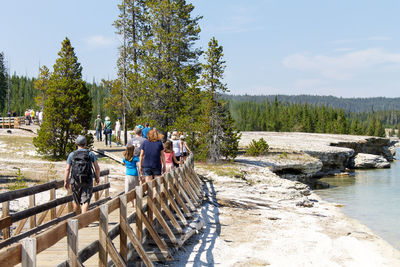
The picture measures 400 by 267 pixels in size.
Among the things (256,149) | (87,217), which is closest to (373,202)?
(256,149)

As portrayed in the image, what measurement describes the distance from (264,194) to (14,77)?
124536mm

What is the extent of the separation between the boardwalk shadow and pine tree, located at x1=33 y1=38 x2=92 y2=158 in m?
10.4

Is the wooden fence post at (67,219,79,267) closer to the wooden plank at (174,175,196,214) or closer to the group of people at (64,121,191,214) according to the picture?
the group of people at (64,121,191,214)

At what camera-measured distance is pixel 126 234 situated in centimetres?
643

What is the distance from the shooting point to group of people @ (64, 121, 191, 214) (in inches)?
310

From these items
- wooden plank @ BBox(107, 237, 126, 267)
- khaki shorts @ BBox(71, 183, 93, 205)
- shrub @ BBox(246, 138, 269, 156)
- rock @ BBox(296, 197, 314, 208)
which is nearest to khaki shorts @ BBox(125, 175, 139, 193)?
khaki shorts @ BBox(71, 183, 93, 205)

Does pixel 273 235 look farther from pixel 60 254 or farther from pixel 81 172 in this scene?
pixel 60 254

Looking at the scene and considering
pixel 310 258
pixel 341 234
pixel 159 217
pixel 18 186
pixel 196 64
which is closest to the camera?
pixel 159 217

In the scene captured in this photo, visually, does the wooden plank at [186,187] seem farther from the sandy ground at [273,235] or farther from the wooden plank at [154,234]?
the wooden plank at [154,234]

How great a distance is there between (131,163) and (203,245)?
2749 mm

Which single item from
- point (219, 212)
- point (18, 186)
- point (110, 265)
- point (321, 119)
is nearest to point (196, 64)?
point (219, 212)

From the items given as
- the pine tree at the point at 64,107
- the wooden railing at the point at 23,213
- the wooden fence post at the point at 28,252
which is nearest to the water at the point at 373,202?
the wooden railing at the point at 23,213

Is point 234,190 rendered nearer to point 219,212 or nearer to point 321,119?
point 219,212

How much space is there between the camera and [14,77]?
127 metres
